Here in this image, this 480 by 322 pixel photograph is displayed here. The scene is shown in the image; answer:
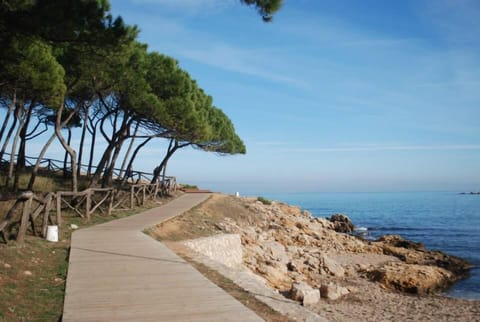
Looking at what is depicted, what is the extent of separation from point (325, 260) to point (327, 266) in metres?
0.29

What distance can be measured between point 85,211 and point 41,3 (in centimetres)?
998

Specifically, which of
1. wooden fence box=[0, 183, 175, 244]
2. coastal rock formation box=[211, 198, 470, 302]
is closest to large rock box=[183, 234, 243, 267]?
coastal rock formation box=[211, 198, 470, 302]

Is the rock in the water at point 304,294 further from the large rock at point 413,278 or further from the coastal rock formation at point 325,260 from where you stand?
the large rock at point 413,278

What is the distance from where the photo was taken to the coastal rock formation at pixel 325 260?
1330 cm

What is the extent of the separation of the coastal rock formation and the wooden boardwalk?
9.27 ft

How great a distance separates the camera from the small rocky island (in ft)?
34.0

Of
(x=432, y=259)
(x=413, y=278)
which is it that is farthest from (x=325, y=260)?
(x=432, y=259)

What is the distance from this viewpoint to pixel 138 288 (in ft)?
20.5

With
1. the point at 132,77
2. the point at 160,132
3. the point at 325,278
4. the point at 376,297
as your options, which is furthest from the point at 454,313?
the point at 160,132

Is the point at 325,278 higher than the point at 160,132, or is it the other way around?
the point at 160,132

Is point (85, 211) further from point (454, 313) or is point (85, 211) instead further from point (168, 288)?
point (454, 313)

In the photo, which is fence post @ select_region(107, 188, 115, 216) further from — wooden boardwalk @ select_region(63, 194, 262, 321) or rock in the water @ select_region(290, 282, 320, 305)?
rock in the water @ select_region(290, 282, 320, 305)

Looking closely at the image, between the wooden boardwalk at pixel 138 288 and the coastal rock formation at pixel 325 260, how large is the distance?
2.83 metres

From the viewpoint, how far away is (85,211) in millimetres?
15117
